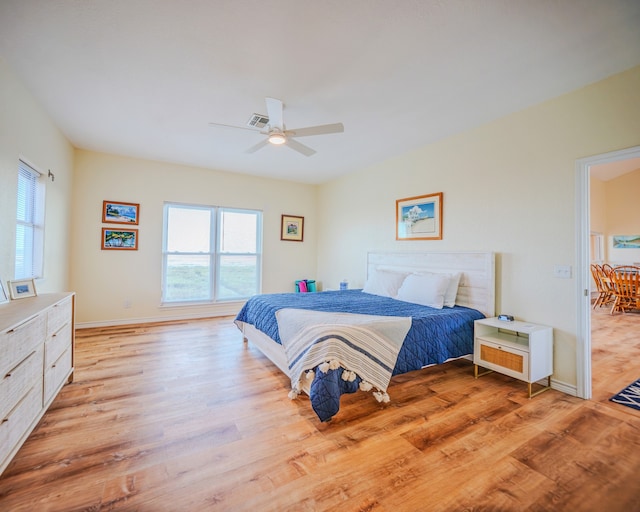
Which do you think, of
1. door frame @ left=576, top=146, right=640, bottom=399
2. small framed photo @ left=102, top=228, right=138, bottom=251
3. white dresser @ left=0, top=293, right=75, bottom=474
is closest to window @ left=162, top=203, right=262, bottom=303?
small framed photo @ left=102, top=228, right=138, bottom=251

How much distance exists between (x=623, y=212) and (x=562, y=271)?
7.08 meters

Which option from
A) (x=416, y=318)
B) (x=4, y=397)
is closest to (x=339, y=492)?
(x=416, y=318)

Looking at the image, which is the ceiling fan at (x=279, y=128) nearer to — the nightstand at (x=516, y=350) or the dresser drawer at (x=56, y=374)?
the dresser drawer at (x=56, y=374)

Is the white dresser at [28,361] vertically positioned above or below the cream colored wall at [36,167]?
below

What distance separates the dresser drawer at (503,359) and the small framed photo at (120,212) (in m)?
5.24

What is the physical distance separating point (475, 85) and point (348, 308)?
2386 mm

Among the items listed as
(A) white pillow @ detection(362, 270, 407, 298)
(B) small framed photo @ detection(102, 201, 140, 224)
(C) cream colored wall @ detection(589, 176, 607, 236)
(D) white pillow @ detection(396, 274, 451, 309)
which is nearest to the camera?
(D) white pillow @ detection(396, 274, 451, 309)

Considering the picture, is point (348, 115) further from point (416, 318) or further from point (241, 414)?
point (241, 414)

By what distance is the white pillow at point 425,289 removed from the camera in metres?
3.35

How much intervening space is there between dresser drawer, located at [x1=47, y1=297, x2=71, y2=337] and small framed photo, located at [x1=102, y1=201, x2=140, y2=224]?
2.52 metres

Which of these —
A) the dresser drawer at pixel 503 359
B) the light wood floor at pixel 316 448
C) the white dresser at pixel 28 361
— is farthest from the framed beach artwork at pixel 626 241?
the white dresser at pixel 28 361

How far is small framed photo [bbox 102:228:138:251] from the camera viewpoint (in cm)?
464

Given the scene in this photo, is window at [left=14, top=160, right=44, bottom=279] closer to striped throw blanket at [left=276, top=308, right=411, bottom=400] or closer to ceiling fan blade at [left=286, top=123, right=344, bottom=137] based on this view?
ceiling fan blade at [left=286, top=123, right=344, bottom=137]

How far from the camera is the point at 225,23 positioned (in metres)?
1.92
